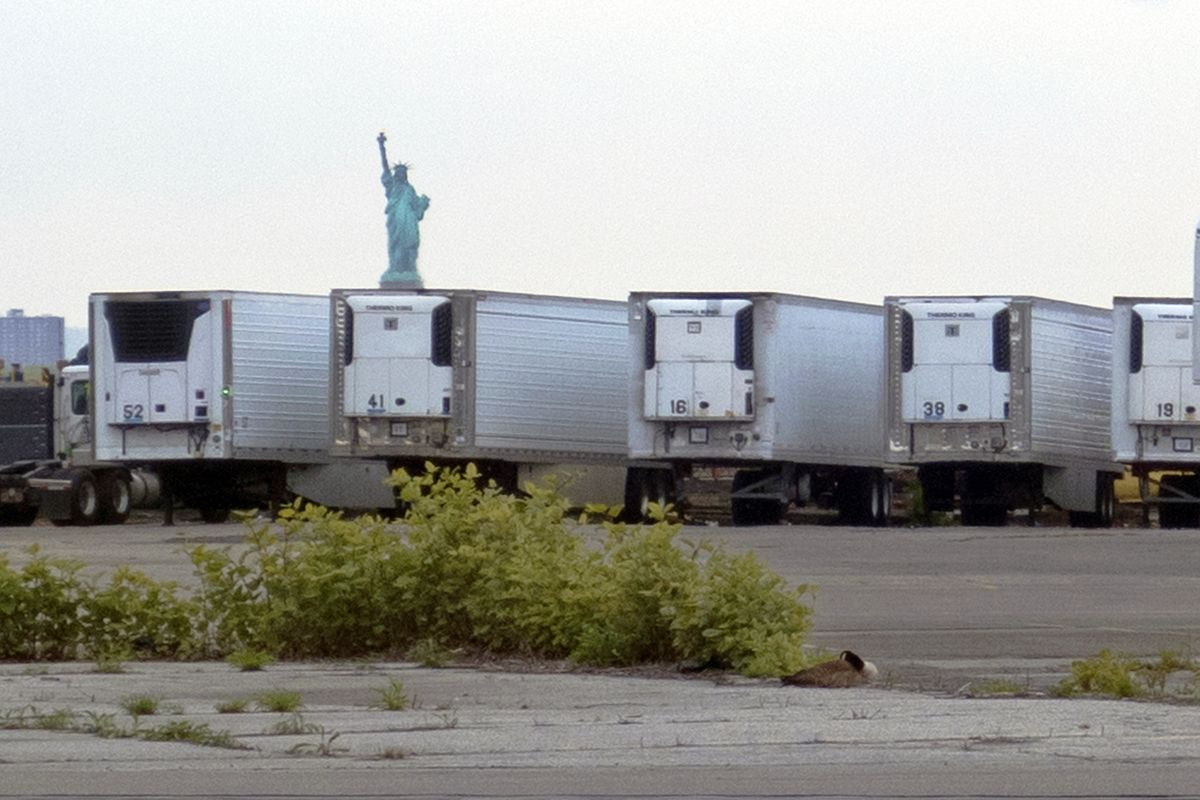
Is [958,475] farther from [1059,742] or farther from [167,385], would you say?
[1059,742]

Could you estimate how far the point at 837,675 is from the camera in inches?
526

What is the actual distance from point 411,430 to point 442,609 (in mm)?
23119

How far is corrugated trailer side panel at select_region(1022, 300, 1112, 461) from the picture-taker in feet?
125

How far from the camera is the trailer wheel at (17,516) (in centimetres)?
4209

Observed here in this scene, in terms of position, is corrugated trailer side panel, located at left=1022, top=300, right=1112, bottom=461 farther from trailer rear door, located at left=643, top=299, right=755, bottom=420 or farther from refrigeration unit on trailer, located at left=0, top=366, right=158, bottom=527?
refrigeration unit on trailer, located at left=0, top=366, right=158, bottom=527

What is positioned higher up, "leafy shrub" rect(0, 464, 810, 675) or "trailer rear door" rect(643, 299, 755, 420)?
"trailer rear door" rect(643, 299, 755, 420)

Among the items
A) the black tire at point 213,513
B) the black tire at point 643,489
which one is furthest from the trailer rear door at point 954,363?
the black tire at point 213,513

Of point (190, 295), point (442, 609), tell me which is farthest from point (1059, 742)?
point (190, 295)

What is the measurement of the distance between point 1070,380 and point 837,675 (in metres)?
26.8

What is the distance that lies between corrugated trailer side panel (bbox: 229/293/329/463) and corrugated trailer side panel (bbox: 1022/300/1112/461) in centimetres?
1151

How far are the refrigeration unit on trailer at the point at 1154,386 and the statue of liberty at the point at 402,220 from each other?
39014 millimetres

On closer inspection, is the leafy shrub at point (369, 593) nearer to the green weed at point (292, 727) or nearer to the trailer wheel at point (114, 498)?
the green weed at point (292, 727)

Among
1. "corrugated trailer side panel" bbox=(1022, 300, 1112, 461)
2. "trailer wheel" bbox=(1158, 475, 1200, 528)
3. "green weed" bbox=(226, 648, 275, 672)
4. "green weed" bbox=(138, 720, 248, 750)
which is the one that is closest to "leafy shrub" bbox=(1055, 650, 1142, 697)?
"green weed" bbox=(138, 720, 248, 750)

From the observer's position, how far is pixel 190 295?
3916 centimetres
